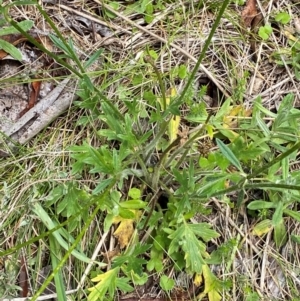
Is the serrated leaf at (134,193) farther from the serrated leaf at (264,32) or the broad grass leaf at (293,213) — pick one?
the serrated leaf at (264,32)

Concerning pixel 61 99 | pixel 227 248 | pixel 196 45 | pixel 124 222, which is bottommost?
pixel 227 248

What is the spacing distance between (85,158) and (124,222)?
29 centimetres

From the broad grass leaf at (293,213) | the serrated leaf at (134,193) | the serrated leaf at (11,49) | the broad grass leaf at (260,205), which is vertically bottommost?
the broad grass leaf at (293,213)

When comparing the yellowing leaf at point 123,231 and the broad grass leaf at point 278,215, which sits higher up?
the yellowing leaf at point 123,231

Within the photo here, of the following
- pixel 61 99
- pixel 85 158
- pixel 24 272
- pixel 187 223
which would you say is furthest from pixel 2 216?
pixel 187 223

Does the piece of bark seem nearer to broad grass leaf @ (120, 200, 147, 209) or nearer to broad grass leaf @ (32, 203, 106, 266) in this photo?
broad grass leaf @ (32, 203, 106, 266)

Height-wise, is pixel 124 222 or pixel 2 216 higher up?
pixel 2 216

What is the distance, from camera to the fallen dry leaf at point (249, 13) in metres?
2.12

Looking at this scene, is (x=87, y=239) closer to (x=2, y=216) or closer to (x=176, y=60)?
(x=2, y=216)

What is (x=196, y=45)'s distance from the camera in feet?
6.73

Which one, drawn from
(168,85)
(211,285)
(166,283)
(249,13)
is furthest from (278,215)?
(249,13)

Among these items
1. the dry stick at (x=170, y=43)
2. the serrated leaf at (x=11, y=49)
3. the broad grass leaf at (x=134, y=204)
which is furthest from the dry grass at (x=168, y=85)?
the serrated leaf at (x=11, y=49)

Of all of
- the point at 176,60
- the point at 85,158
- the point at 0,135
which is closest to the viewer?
the point at 85,158

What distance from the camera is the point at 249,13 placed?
213cm
